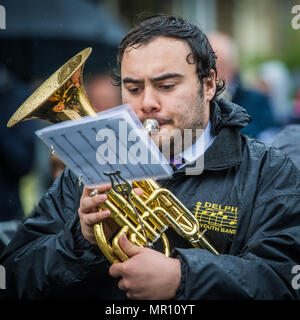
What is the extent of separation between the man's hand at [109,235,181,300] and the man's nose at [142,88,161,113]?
2.24 feet

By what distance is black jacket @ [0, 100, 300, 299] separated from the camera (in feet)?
7.19

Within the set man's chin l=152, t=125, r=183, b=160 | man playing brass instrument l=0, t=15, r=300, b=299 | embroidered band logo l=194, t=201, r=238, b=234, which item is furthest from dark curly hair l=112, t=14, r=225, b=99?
embroidered band logo l=194, t=201, r=238, b=234

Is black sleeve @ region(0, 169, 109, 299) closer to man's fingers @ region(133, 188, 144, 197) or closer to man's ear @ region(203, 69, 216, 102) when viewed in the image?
man's fingers @ region(133, 188, 144, 197)

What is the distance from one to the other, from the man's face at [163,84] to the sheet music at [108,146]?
0.48 meters

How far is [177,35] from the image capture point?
2631 mm

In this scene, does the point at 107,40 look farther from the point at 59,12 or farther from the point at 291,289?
the point at 291,289

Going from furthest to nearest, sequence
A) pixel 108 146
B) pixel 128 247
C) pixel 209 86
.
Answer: pixel 209 86
pixel 128 247
pixel 108 146

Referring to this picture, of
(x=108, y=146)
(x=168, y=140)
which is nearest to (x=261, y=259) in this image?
(x=168, y=140)

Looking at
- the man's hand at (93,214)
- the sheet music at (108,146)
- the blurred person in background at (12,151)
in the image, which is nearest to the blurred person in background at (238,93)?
the blurred person in background at (12,151)

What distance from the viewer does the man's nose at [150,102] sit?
8.14ft

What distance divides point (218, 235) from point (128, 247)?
1.45 feet

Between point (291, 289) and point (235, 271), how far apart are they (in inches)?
11.0

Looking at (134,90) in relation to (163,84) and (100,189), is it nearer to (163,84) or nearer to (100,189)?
(163,84)
